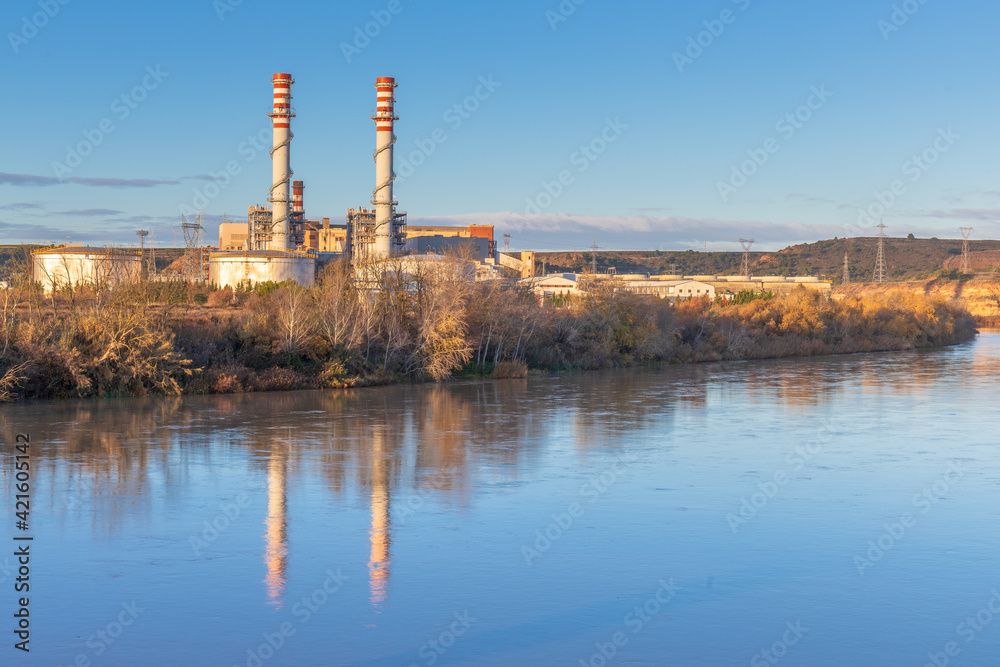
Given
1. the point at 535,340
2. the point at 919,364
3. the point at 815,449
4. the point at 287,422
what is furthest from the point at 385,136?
the point at 815,449

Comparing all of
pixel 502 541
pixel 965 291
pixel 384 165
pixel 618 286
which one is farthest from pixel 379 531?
pixel 965 291

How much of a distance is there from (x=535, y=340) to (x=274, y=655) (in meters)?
29.6

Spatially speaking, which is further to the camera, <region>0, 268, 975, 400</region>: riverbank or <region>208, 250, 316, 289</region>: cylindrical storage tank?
<region>208, 250, 316, 289</region>: cylindrical storage tank

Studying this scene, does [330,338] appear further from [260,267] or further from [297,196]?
[297,196]

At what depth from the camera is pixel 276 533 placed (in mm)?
10688

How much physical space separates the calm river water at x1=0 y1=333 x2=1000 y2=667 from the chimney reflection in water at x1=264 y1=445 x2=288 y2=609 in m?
0.04

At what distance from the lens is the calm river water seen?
741cm

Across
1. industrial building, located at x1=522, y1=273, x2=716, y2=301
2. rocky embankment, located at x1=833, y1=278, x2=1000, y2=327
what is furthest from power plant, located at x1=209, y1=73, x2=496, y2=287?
rocky embankment, located at x1=833, y1=278, x2=1000, y2=327

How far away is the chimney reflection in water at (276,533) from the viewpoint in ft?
28.4

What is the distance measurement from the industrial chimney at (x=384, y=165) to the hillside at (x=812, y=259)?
9236 centimetres

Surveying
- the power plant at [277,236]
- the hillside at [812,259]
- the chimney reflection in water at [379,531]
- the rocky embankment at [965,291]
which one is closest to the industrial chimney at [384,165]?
the power plant at [277,236]

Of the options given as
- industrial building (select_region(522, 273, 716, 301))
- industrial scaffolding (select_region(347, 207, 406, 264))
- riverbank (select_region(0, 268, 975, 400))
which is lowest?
riverbank (select_region(0, 268, 975, 400))

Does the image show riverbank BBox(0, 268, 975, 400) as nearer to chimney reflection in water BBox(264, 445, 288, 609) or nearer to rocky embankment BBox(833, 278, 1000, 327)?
chimney reflection in water BBox(264, 445, 288, 609)

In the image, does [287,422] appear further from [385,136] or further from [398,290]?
[385,136]
